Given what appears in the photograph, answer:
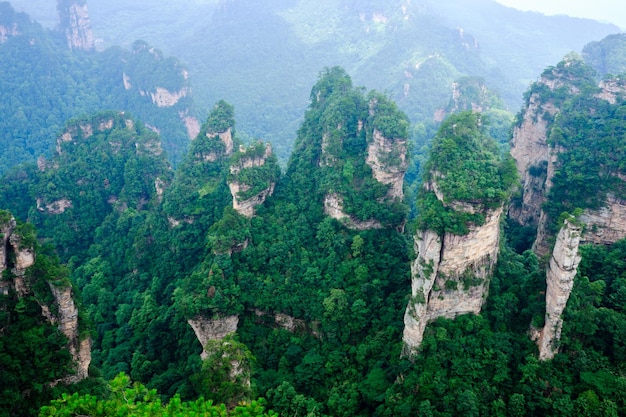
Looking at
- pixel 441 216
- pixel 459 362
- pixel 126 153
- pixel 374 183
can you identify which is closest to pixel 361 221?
pixel 374 183

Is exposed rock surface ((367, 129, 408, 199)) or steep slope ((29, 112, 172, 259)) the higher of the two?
exposed rock surface ((367, 129, 408, 199))

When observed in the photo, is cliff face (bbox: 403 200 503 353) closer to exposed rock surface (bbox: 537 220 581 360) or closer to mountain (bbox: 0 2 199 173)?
exposed rock surface (bbox: 537 220 581 360)

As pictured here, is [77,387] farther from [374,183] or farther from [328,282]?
[374,183]

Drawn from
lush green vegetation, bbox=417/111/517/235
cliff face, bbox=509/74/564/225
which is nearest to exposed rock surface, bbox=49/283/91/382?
lush green vegetation, bbox=417/111/517/235

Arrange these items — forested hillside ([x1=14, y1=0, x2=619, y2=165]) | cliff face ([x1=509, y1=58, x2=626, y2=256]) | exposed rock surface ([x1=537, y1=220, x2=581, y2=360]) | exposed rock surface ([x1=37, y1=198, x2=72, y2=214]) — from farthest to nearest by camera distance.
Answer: forested hillside ([x1=14, y1=0, x2=619, y2=165]) → exposed rock surface ([x1=37, y1=198, x2=72, y2=214]) → cliff face ([x1=509, y1=58, x2=626, y2=256]) → exposed rock surface ([x1=537, y1=220, x2=581, y2=360])

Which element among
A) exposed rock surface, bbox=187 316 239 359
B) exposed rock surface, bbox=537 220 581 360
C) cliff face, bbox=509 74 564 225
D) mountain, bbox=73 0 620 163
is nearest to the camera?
exposed rock surface, bbox=537 220 581 360

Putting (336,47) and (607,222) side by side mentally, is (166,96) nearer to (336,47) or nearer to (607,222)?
(336,47)

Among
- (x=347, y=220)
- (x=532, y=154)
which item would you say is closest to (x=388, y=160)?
(x=347, y=220)
